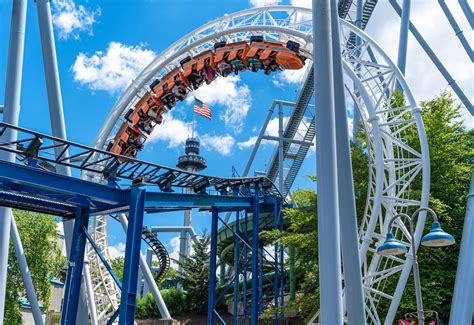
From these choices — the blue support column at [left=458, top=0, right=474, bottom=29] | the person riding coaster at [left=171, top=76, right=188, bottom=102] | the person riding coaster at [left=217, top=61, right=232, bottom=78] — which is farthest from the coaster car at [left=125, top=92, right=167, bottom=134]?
the blue support column at [left=458, top=0, right=474, bottom=29]

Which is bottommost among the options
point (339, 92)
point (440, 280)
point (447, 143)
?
point (440, 280)

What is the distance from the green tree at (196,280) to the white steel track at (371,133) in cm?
610

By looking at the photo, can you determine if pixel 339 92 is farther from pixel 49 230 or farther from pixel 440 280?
pixel 49 230

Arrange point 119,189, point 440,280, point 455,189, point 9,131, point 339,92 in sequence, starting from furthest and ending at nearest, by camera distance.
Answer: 1. point 455,189
2. point 440,280
3. point 119,189
4. point 9,131
5. point 339,92

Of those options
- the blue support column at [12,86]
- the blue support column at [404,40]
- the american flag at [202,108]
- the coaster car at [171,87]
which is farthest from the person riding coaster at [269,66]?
the american flag at [202,108]

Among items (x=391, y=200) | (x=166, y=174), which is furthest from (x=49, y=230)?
(x=391, y=200)

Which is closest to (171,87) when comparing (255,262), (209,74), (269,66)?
(209,74)

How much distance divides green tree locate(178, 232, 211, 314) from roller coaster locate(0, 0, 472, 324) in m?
1.59

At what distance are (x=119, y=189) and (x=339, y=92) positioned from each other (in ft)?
19.2

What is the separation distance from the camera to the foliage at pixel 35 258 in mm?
20350

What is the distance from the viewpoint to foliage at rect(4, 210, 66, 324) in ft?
66.8

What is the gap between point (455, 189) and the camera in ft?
54.5

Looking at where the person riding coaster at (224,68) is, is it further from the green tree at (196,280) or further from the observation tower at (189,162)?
the observation tower at (189,162)

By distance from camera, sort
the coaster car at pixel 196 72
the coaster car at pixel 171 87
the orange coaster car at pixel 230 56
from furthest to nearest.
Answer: the coaster car at pixel 171 87 → the orange coaster car at pixel 230 56 → the coaster car at pixel 196 72
